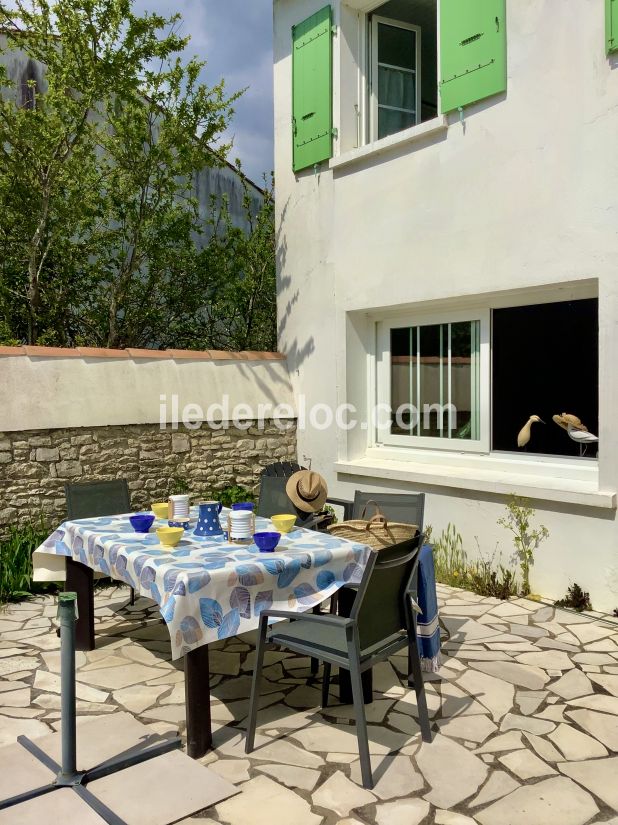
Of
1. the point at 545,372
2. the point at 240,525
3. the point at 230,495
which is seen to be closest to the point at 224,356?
the point at 230,495

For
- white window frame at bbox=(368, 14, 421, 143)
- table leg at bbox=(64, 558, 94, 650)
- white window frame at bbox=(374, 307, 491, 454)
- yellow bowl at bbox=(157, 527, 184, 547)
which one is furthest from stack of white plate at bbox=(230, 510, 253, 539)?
white window frame at bbox=(368, 14, 421, 143)

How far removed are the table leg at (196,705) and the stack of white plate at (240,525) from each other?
851 millimetres

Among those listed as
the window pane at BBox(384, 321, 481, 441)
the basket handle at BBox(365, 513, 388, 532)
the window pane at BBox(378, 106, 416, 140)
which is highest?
the window pane at BBox(378, 106, 416, 140)

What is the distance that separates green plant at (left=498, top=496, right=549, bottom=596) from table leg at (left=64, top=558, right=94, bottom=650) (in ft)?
11.1

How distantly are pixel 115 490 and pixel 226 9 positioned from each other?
656 centimetres

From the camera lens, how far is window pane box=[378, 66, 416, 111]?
299 inches

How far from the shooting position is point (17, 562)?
19.8 feet

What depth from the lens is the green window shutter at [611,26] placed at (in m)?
5.17

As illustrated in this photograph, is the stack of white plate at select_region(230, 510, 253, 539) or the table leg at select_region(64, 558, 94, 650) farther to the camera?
the table leg at select_region(64, 558, 94, 650)

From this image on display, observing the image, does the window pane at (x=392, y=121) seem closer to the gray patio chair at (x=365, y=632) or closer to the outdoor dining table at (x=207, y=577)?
the outdoor dining table at (x=207, y=577)

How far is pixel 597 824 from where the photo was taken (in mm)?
2805

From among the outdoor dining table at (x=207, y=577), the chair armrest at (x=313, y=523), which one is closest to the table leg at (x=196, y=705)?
the outdoor dining table at (x=207, y=577)

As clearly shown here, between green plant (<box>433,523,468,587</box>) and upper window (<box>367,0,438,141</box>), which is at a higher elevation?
upper window (<box>367,0,438,141</box>)

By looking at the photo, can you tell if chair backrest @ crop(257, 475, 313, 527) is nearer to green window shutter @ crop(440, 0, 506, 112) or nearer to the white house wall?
the white house wall
